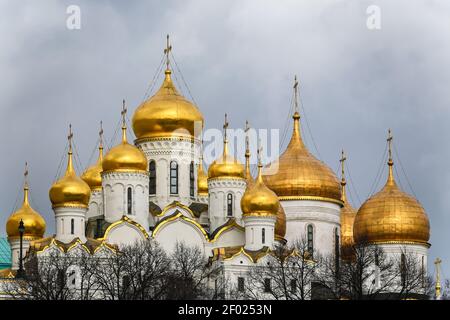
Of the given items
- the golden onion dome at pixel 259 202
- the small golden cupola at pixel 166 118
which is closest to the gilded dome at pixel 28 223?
the small golden cupola at pixel 166 118

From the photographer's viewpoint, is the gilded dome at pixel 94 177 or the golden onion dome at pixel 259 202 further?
the gilded dome at pixel 94 177

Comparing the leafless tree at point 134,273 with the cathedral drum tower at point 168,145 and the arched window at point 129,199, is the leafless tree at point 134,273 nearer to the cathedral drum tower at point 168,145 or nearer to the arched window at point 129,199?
the arched window at point 129,199

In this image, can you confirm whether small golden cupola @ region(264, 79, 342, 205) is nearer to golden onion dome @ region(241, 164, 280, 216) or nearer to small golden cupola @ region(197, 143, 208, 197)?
small golden cupola @ region(197, 143, 208, 197)

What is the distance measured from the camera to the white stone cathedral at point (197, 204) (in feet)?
224

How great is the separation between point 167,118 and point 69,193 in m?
6.56

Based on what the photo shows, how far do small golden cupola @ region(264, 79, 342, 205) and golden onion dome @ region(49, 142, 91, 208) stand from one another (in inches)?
404

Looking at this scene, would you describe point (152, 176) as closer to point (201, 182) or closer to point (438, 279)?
point (201, 182)

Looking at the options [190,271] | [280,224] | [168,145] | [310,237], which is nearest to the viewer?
[190,271]

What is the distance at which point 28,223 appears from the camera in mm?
71000

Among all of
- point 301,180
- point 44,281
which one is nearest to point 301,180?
point 301,180

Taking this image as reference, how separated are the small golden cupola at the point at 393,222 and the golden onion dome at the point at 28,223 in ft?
48.4

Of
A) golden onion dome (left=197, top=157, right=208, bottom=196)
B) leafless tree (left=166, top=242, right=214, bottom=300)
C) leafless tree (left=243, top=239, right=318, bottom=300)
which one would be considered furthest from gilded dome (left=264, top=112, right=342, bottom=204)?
leafless tree (left=166, top=242, right=214, bottom=300)

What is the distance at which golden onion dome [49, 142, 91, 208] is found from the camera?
67.9m
